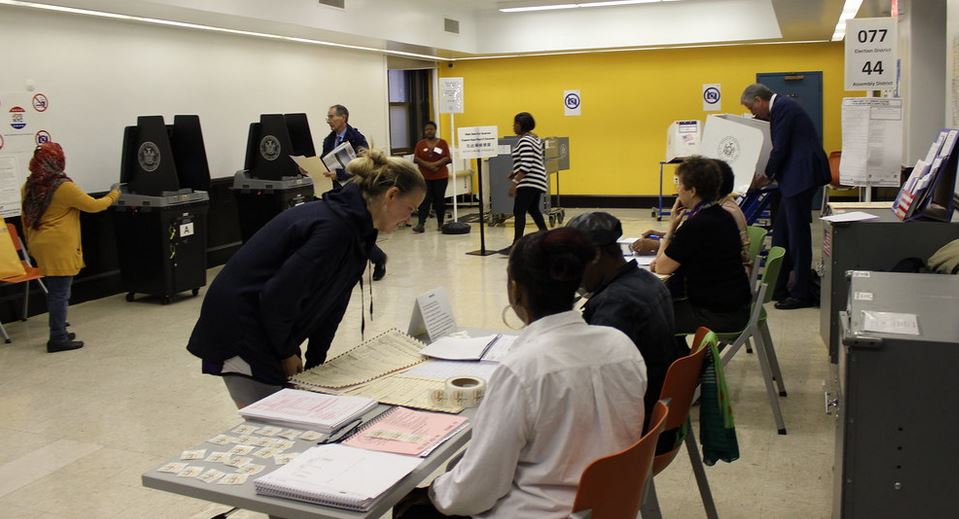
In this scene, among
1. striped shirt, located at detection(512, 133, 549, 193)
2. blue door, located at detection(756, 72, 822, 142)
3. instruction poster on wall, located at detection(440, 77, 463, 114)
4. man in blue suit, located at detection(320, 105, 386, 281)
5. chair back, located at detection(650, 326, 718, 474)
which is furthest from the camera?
blue door, located at detection(756, 72, 822, 142)

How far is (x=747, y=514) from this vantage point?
129 inches

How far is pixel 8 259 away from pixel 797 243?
5.89 metres

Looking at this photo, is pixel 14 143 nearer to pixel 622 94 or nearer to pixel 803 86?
pixel 622 94

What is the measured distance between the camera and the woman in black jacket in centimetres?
256

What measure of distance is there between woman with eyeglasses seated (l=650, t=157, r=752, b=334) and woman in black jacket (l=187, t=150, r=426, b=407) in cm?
172

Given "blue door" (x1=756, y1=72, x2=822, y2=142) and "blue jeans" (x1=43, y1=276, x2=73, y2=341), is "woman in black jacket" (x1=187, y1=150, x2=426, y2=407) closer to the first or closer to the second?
"blue jeans" (x1=43, y1=276, x2=73, y2=341)

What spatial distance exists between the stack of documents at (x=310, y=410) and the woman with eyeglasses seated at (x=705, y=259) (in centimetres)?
213

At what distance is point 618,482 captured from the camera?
72.0 inches

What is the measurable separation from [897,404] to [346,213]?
1653mm

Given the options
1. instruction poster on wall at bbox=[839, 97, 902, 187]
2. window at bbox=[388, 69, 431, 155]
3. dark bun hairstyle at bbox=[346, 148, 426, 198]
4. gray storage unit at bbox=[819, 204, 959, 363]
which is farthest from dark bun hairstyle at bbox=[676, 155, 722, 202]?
window at bbox=[388, 69, 431, 155]

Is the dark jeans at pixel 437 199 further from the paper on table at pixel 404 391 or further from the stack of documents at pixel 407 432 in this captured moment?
the stack of documents at pixel 407 432

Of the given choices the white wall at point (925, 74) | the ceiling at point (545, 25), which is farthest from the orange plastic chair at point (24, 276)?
the white wall at point (925, 74)

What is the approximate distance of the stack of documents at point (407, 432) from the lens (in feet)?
6.81

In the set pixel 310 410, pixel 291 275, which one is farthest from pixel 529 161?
pixel 310 410
